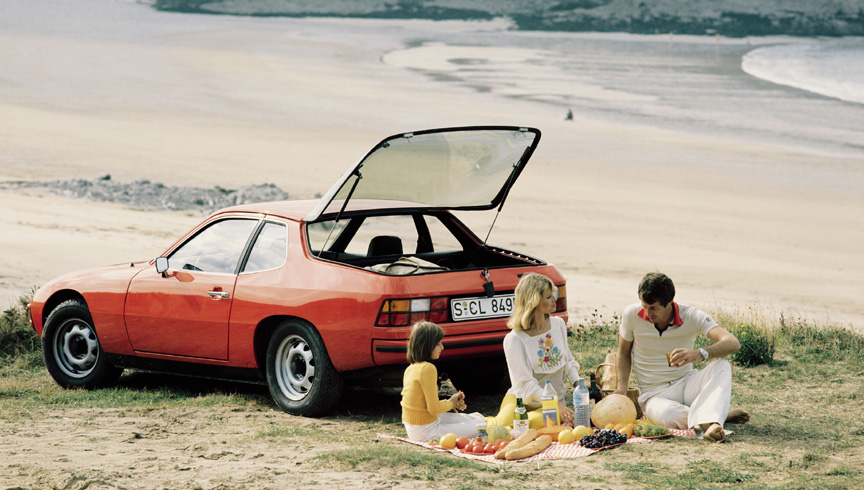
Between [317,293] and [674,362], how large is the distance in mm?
2442

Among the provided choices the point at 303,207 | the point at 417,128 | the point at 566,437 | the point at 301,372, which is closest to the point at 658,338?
the point at 566,437

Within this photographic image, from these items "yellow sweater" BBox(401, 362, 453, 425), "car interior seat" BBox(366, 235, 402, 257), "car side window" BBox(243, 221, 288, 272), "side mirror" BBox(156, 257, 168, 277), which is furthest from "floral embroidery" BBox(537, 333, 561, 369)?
"side mirror" BBox(156, 257, 168, 277)

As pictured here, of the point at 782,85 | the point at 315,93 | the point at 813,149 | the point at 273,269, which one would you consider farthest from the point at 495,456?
the point at 782,85

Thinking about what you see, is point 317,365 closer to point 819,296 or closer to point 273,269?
point 273,269

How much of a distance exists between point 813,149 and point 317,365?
3097 centimetres

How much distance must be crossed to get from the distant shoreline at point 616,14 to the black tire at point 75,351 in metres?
94.4

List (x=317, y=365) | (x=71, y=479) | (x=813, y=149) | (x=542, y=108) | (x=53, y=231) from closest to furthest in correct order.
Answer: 1. (x=71, y=479)
2. (x=317, y=365)
3. (x=53, y=231)
4. (x=813, y=149)
5. (x=542, y=108)

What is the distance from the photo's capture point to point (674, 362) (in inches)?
260

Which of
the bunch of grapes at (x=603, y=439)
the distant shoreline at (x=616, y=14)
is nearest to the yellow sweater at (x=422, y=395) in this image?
the bunch of grapes at (x=603, y=439)

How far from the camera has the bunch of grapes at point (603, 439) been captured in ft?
21.0

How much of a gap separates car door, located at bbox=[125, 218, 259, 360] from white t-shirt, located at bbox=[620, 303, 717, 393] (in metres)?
2.93

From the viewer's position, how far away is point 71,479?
17.7 feet

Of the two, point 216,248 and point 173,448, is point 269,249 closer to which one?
point 216,248

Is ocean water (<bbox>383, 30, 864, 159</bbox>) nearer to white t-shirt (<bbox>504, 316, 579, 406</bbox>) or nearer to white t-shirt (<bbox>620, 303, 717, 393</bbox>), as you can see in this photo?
white t-shirt (<bbox>620, 303, 717, 393</bbox>)
